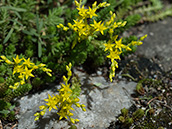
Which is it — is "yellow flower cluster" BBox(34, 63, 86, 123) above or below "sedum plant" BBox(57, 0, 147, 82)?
below

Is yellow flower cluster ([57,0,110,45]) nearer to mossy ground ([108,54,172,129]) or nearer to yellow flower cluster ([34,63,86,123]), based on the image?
yellow flower cluster ([34,63,86,123])

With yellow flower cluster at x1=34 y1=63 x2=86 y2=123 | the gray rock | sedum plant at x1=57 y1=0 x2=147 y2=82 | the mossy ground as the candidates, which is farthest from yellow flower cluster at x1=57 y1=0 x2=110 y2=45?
the mossy ground

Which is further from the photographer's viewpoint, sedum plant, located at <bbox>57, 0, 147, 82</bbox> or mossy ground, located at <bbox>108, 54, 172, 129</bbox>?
mossy ground, located at <bbox>108, 54, 172, 129</bbox>

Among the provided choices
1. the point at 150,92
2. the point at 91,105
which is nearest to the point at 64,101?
the point at 91,105

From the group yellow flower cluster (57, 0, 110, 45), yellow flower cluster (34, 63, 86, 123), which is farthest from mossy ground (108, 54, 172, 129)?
yellow flower cluster (57, 0, 110, 45)

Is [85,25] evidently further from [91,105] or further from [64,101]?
[91,105]

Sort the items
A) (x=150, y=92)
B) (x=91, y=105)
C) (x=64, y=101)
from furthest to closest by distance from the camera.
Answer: (x=150, y=92)
(x=91, y=105)
(x=64, y=101)

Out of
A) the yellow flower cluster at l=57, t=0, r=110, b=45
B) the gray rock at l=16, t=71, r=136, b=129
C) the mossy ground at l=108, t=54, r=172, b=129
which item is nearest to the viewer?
the yellow flower cluster at l=57, t=0, r=110, b=45

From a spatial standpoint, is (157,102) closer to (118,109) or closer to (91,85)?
(118,109)

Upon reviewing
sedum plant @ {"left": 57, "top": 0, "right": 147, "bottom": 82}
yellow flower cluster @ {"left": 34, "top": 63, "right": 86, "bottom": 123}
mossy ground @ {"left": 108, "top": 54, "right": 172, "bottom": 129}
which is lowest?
mossy ground @ {"left": 108, "top": 54, "right": 172, "bottom": 129}

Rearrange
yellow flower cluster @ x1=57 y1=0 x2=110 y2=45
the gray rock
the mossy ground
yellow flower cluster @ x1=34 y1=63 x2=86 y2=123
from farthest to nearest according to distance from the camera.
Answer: the mossy ground, the gray rock, yellow flower cluster @ x1=57 y1=0 x2=110 y2=45, yellow flower cluster @ x1=34 y1=63 x2=86 y2=123

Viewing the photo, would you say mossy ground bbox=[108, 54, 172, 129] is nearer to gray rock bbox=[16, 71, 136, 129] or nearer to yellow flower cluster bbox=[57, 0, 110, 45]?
gray rock bbox=[16, 71, 136, 129]

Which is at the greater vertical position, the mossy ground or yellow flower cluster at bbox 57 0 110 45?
yellow flower cluster at bbox 57 0 110 45
